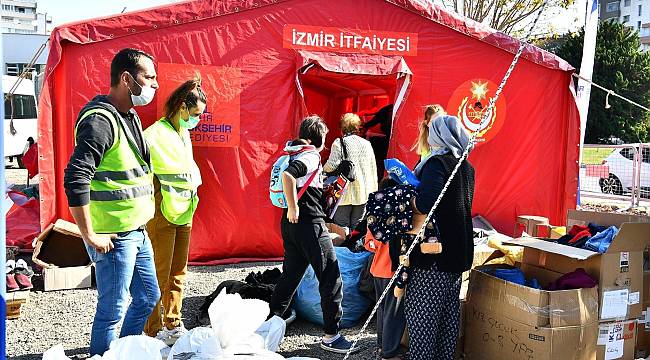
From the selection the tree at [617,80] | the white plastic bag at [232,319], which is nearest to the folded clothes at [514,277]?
the white plastic bag at [232,319]

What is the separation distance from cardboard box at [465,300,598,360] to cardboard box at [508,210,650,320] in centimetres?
24

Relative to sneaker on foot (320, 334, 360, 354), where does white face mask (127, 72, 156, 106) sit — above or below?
above

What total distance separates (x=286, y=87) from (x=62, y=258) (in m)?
2.93

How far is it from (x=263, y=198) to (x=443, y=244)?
138 inches

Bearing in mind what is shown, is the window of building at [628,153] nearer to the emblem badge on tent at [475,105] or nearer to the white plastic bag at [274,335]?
the emblem badge on tent at [475,105]

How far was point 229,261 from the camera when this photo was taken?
21.4 feet

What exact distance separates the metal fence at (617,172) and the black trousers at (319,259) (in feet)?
33.2

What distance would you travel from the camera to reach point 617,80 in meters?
26.3

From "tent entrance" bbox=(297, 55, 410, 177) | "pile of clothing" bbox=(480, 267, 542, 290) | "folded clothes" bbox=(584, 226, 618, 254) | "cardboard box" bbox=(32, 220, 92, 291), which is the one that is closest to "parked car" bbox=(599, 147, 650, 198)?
"tent entrance" bbox=(297, 55, 410, 177)

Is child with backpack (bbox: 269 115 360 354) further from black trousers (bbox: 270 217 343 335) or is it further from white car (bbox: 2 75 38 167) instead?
white car (bbox: 2 75 38 167)

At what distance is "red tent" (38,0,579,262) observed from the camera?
5965 millimetres

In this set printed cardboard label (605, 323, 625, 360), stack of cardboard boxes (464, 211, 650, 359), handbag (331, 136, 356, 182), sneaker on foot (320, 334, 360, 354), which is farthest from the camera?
handbag (331, 136, 356, 182)

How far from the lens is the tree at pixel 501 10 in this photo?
1823 centimetres

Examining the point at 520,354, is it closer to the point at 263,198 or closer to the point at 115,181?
the point at 115,181
